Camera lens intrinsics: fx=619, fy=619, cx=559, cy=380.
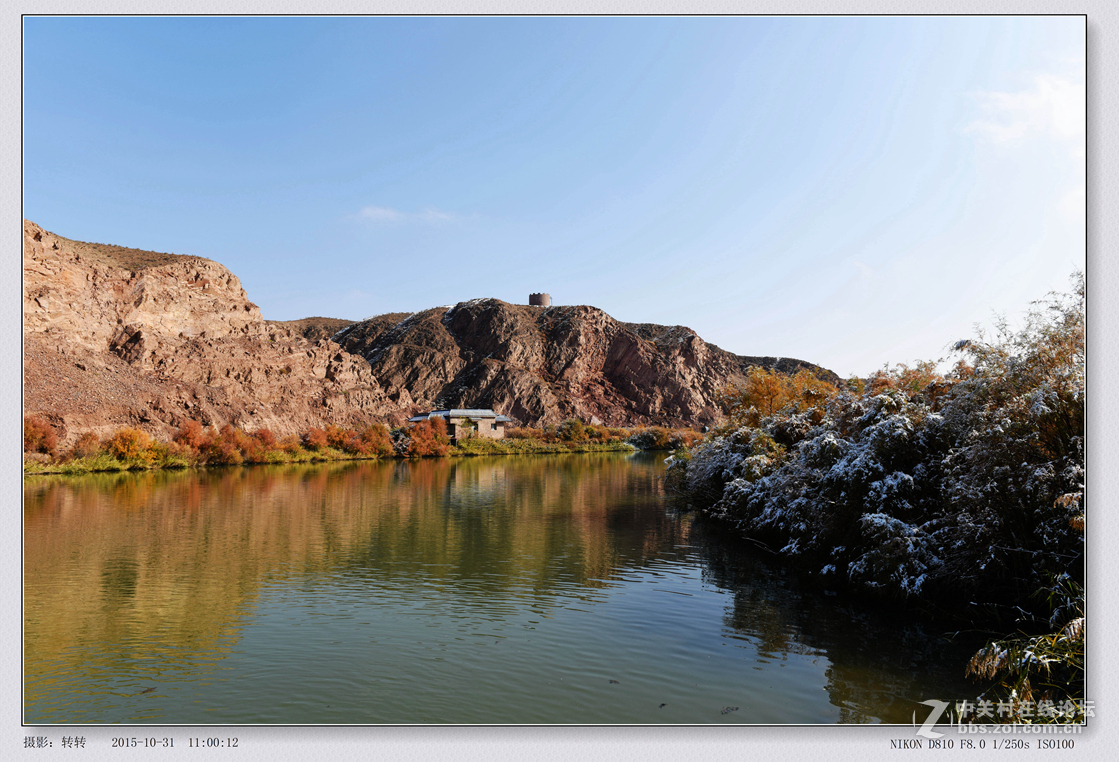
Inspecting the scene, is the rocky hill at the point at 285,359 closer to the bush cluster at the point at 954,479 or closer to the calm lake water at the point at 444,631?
the calm lake water at the point at 444,631

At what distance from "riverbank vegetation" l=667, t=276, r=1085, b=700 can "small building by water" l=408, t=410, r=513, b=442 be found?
6683 cm

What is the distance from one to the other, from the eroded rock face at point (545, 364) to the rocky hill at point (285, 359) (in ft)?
1.10

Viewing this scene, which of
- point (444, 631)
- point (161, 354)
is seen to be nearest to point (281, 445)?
point (161, 354)

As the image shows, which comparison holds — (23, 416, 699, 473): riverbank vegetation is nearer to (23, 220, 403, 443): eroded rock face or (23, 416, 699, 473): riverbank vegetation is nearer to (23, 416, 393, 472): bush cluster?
(23, 416, 393, 472): bush cluster

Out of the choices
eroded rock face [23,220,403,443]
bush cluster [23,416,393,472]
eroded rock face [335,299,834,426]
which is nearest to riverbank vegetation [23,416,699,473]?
bush cluster [23,416,393,472]

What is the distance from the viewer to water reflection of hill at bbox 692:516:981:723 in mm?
8258

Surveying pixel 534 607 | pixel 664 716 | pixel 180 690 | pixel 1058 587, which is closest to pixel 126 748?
pixel 180 690

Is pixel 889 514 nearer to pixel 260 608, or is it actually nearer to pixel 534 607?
pixel 534 607

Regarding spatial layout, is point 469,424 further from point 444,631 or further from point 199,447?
point 444,631

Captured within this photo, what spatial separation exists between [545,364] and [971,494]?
129432mm

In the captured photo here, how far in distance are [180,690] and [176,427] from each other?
5345 cm

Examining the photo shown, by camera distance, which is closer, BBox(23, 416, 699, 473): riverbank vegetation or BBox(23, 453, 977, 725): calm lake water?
BBox(23, 453, 977, 725): calm lake water

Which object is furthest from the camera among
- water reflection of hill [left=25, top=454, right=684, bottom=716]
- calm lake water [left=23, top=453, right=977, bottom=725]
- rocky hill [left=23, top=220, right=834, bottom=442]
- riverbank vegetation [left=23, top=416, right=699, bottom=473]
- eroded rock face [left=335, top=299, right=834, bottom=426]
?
eroded rock face [left=335, top=299, right=834, bottom=426]

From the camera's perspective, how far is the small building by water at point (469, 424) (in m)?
82.2
